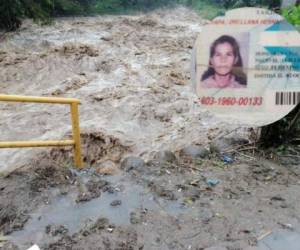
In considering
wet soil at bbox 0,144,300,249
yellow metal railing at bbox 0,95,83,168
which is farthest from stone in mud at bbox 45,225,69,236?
yellow metal railing at bbox 0,95,83,168

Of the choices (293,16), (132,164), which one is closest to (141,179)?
(132,164)

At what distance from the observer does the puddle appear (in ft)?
8.69

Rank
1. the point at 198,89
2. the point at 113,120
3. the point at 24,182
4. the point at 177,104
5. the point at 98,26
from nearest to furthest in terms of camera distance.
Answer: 1. the point at 198,89
2. the point at 24,182
3. the point at 113,120
4. the point at 177,104
5. the point at 98,26

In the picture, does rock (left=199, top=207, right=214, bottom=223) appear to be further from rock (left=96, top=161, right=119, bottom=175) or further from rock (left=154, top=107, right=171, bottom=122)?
rock (left=154, top=107, right=171, bottom=122)

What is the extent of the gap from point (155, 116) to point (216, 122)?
1007mm

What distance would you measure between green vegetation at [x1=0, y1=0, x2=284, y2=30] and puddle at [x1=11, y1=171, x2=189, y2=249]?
659cm

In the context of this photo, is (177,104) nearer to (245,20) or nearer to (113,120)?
(113,120)

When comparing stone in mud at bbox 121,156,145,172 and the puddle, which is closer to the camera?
the puddle

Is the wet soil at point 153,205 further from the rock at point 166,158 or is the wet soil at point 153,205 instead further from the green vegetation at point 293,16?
the green vegetation at point 293,16

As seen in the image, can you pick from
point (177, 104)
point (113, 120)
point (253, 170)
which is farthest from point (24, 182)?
point (177, 104)

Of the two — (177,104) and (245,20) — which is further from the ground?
(245,20)

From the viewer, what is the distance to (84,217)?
111 inches

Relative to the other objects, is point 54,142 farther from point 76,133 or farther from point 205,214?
point 205,214

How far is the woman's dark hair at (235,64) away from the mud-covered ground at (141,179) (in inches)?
31.3
